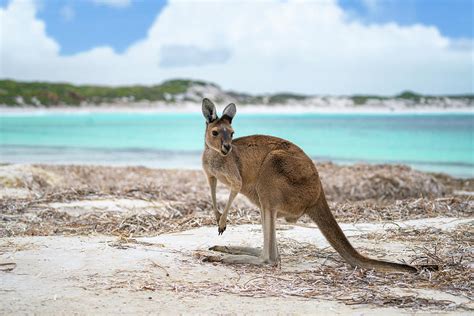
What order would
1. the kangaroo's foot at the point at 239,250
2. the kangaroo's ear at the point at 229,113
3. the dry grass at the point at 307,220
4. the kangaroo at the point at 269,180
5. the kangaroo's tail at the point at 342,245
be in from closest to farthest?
the dry grass at the point at 307,220 < the kangaroo's tail at the point at 342,245 < the kangaroo at the point at 269,180 < the kangaroo's ear at the point at 229,113 < the kangaroo's foot at the point at 239,250

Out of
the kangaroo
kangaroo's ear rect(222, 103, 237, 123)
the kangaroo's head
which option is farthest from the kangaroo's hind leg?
kangaroo's ear rect(222, 103, 237, 123)

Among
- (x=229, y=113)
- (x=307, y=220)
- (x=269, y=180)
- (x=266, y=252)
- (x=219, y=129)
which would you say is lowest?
(x=307, y=220)

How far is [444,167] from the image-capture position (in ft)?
63.0

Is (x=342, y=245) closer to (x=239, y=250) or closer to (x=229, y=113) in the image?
(x=239, y=250)

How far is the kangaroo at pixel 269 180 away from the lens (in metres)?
4.23

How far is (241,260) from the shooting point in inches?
170

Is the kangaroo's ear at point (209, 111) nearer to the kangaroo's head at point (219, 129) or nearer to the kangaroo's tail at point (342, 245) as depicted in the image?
the kangaroo's head at point (219, 129)

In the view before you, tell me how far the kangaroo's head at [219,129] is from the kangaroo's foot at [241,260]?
2.47 feet

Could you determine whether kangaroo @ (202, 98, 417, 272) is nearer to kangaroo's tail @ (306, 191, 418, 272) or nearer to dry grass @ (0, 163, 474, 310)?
kangaroo's tail @ (306, 191, 418, 272)

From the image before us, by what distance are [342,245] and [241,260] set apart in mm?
727

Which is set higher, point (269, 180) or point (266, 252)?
point (269, 180)

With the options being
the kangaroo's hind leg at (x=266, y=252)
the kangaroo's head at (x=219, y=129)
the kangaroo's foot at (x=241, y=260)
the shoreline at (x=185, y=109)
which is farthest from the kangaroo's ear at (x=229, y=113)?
the shoreline at (x=185, y=109)

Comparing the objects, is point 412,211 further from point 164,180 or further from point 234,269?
point 164,180

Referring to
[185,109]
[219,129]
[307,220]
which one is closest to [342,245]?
[219,129]
